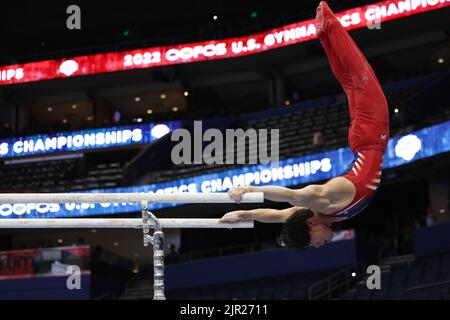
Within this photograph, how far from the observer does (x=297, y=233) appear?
236 inches

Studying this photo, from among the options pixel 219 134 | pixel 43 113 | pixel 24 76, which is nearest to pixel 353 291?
pixel 219 134

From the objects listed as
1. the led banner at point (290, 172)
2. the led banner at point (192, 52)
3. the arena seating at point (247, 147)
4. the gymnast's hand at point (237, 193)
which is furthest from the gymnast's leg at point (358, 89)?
the led banner at point (192, 52)

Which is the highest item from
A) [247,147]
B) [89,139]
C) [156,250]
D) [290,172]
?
[89,139]

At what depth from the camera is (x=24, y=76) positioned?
2656 centimetres

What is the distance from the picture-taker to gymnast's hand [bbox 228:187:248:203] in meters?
5.89

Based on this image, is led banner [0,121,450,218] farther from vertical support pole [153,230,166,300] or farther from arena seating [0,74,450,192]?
vertical support pole [153,230,166,300]

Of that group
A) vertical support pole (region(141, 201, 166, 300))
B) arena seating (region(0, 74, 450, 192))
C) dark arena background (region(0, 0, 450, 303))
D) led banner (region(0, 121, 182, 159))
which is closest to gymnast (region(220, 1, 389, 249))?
vertical support pole (region(141, 201, 166, 300))

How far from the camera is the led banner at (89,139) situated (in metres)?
26.4

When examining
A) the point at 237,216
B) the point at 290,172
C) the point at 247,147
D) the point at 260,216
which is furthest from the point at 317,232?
the point at 247,147

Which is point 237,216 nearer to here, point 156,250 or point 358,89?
point 156,250

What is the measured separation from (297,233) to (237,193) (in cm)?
58

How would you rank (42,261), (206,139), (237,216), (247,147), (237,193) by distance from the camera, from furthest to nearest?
(206,139), (247,147), (42,261), (237,216), (237,193)
